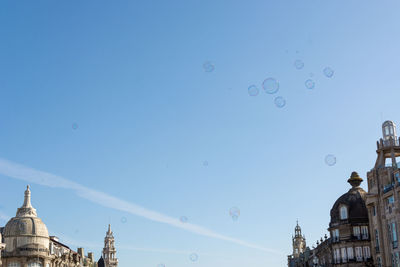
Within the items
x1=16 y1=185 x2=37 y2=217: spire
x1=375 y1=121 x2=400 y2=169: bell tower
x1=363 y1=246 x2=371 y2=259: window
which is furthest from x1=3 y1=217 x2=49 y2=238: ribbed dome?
x1=375 y1=121 x2=400 y2=169: bell tower

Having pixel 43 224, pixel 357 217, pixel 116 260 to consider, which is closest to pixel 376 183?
pixel 357 217

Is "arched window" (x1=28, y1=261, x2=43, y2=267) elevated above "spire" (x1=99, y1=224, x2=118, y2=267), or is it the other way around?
"spire" (x1=99, y1=224, x2=118, y2=267)

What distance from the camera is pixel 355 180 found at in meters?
80.5

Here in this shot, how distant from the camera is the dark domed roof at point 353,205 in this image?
76062 millimetres

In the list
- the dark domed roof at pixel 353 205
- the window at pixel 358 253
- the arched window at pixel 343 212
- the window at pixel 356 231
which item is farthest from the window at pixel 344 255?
the arched window at pixel 343 212

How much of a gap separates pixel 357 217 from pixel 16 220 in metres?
48.2

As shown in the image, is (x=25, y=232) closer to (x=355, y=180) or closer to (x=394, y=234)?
(x=355, y=180)

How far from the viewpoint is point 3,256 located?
79.6m

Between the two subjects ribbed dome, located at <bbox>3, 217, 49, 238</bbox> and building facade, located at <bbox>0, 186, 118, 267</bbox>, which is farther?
ribbed dome, located at <bbox>3, 217, 49, 238</bbox>

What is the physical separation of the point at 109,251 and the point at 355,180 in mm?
81241

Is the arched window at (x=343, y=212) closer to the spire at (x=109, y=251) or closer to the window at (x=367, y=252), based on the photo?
the window at (x=367, y=252)

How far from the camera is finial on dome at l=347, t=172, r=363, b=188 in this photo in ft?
264

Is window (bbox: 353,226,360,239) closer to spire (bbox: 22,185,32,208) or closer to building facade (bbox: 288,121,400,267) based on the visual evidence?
→ building facade (bbox: 288,121,400,267)

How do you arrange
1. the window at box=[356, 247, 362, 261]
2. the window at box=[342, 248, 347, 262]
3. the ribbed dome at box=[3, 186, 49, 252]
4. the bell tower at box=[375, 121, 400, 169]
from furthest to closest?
the ribbed dome at box=[3, 186, 49, 252]
the window at box=[342, 248, 347, 262]
the window at box=[356, 247, 362, 261]
the bell tower at box=[375, 121, 400, 169]
